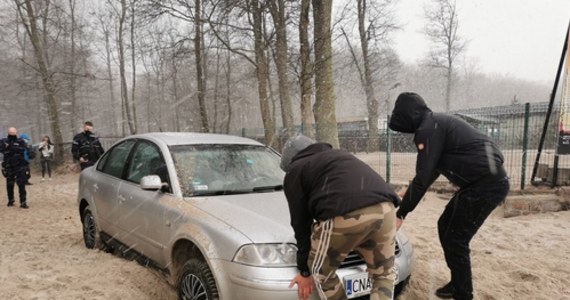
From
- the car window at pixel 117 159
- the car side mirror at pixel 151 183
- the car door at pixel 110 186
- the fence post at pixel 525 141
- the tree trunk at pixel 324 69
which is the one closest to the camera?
the car side mirror at pixel 151 183

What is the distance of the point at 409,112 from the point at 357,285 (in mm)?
1358

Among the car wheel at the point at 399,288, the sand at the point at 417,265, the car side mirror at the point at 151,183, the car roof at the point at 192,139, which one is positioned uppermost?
the car roof at the point at 192,139

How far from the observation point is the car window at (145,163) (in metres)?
3.83

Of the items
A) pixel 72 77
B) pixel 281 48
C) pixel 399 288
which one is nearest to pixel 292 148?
pixel 399 288

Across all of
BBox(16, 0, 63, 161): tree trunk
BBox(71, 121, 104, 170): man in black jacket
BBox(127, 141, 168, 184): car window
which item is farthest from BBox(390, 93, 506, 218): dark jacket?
BBox(16, 0, 63, 161): tree trunk

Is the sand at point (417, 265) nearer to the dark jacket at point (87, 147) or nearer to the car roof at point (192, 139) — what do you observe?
the car roof at point (192, 139)

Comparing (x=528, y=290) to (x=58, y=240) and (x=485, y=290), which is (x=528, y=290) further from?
(x=58, y=240)

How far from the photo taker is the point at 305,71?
9.21m

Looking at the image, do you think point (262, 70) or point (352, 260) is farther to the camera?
point (262, 70)

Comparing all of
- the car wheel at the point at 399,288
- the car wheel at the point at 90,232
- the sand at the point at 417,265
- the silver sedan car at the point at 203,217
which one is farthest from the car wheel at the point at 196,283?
the car wheel at the point at 90,232

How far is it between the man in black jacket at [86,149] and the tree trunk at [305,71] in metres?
5.05

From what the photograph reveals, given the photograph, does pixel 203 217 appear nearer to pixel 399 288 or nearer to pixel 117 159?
pixel 399 288

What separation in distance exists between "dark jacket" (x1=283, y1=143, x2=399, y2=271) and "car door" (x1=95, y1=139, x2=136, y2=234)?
8.97 ft

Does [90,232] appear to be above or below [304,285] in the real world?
below
